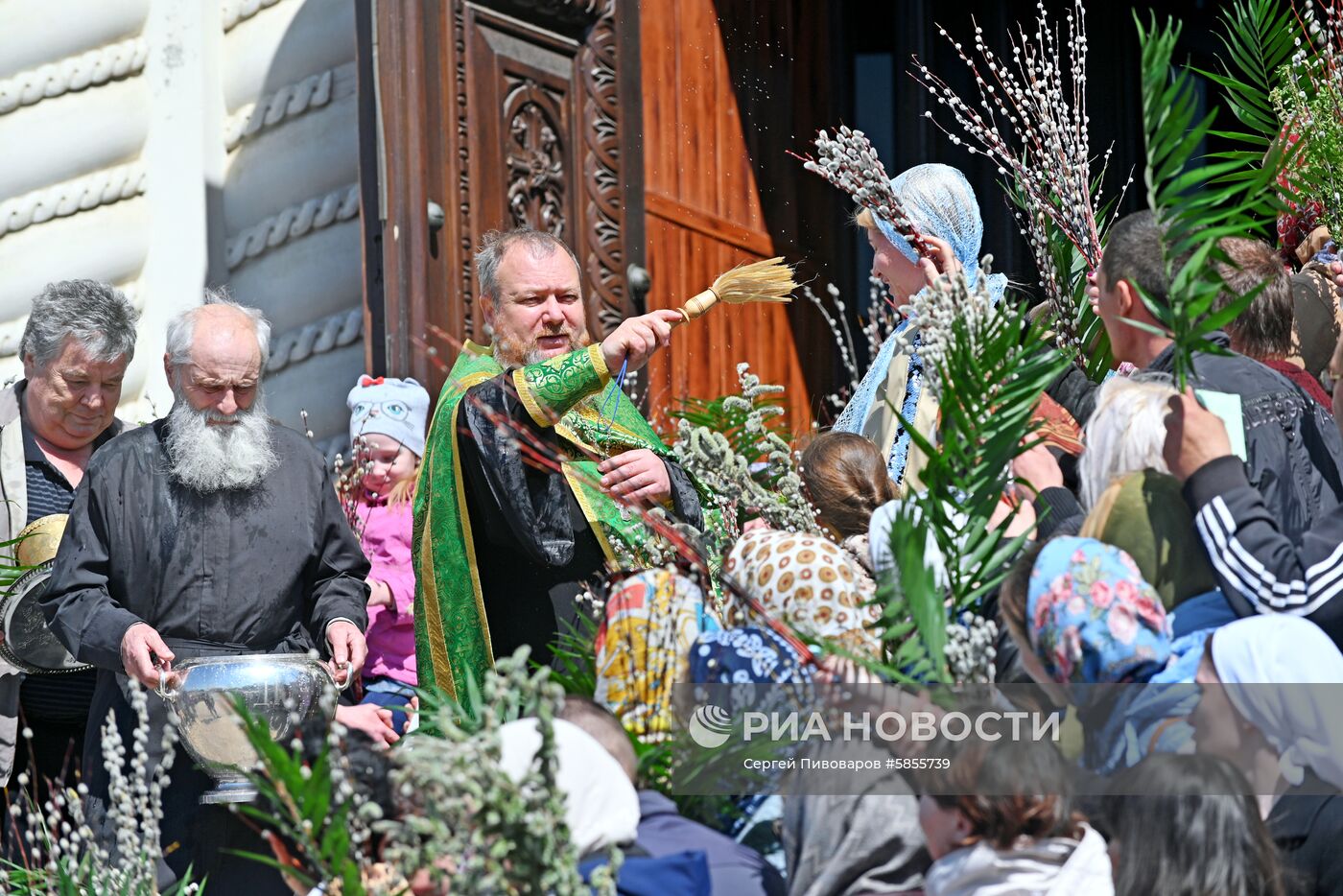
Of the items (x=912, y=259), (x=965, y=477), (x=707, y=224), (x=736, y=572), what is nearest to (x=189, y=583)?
(x=736, y=572)

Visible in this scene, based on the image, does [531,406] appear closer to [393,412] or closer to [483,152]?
[393,412]

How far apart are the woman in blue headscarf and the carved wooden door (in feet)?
5.32

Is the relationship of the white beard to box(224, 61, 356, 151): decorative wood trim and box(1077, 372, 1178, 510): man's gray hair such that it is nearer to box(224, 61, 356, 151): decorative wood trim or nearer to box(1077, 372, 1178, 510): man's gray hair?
box(1077, 372, 1178, 510): man's gray hair

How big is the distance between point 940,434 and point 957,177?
1.70 metres

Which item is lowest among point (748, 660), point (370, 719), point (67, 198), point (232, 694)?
point (370, 719)

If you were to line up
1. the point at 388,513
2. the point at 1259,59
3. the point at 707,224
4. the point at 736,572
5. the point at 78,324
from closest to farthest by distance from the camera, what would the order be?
the point at 736,572 → the point at 78,324 → the point at 1259,59 → the point at 388,513 → the point at 707,224

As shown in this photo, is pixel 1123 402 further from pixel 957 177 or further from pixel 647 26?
pixel 647 26

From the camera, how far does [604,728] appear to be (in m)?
3.01

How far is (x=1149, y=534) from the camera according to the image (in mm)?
3033

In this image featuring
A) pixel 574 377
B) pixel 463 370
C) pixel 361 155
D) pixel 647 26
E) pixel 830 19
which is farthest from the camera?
pixel 830 19

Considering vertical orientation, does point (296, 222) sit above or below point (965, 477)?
above

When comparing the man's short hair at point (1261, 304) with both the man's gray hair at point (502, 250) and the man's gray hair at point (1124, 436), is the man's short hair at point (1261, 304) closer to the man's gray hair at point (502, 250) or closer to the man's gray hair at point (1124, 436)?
the man's gray hair at point (1124, 436)

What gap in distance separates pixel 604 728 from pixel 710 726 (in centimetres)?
20

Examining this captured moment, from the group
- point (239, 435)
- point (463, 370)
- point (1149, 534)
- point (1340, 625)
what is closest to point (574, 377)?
point (463, 370)
